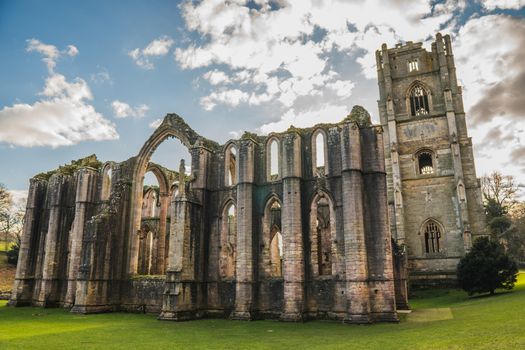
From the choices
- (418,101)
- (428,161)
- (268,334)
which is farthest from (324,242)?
(418,101)

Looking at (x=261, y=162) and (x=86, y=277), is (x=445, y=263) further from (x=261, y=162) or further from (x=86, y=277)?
(x=86, y=277)

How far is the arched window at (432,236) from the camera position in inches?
1271

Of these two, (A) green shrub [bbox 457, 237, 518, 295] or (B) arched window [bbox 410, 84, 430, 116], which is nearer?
(A) green shrub [bbox 457, 237, 518, 295]

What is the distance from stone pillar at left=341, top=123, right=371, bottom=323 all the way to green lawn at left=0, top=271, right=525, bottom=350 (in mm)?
978

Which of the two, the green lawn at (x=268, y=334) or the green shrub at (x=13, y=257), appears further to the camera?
the green shrub at (x=13, y=257)

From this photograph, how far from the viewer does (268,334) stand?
513 inches

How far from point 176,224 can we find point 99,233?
4809 mm

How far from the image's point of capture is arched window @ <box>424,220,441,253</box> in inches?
1271

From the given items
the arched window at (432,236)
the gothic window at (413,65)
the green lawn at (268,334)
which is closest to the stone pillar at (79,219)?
the green lawn at (268,334)

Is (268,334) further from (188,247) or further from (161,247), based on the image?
(161,247)

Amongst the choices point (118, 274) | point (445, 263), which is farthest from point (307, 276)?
point (445, 263)

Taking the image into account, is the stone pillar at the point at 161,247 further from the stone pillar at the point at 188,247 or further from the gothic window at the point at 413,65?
the gothic window at the point at 413,65

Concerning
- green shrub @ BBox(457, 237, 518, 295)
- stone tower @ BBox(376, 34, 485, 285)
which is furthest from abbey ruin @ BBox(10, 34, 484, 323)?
green shrub @ BBox(457, 237, 518, 295)

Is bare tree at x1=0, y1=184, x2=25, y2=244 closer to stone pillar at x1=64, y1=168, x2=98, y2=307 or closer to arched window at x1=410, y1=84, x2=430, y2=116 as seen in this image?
stone pillar at x1=64, y1=168, x2=98, y2=307
